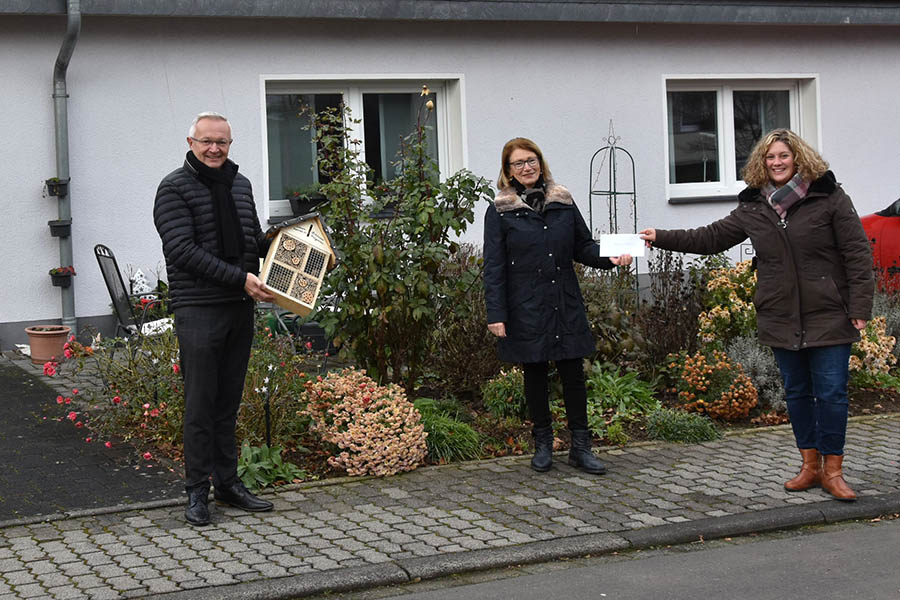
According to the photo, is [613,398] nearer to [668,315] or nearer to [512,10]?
[668,315]

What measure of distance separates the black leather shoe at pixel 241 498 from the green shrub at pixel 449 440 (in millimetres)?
1301

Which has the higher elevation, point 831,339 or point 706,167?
point 706,167

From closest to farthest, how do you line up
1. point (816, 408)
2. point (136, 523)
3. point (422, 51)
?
point (136, 523) < point (816, 408) < point (422, 51)

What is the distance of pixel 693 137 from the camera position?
13.7 meters

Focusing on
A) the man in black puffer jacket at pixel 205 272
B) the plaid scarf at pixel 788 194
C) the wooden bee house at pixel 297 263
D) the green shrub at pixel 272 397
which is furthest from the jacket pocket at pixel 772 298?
the green shrub at pixel 272 397

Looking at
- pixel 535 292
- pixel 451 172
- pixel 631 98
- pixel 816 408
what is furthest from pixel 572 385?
pixel 631 98

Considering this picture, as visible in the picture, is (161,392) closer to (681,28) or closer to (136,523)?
(136,523)

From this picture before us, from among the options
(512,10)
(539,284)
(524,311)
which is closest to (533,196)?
(539,284)

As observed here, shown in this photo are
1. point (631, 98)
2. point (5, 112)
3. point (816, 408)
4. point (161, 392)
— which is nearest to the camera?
point (816, 408)

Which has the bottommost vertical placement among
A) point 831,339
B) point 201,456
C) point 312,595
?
point 312,595

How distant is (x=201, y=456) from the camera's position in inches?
239

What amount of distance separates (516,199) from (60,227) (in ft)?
17.2

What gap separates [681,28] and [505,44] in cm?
219

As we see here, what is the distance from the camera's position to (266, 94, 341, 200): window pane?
11.9 m
